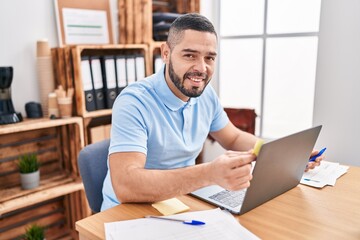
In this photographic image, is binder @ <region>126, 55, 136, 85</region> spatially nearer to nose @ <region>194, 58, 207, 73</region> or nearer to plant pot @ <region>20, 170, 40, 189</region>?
plant pot @ <region>20, 170, 40, 189</region>

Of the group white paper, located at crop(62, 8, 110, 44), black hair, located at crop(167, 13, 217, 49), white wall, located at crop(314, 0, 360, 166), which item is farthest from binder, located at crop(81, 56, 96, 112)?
white wall, located at crop(314, 0, 360, 166)

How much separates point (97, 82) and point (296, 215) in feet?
4.88

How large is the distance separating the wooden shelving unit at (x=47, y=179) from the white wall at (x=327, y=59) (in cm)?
22

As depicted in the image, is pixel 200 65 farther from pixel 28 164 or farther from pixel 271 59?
pixel 271 59

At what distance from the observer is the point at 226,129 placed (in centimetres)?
166

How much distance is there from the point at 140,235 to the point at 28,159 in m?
1.32

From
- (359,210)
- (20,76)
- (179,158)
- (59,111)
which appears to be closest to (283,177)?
(359,210)

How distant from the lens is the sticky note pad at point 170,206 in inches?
39.0

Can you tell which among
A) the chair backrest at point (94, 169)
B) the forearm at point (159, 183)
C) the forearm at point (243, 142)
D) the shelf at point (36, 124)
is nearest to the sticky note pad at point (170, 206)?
the forearm at point (159, 183)

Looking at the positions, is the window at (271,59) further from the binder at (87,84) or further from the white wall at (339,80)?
the binder at (87,84)

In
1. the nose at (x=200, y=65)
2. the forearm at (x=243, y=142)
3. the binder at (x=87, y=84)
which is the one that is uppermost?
the nose at (x=200, y=65)

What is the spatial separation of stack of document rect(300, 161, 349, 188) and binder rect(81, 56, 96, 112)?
1.34m

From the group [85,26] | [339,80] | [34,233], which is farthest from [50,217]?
[339,80]

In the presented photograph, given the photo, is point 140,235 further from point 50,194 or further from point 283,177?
point 50,194
